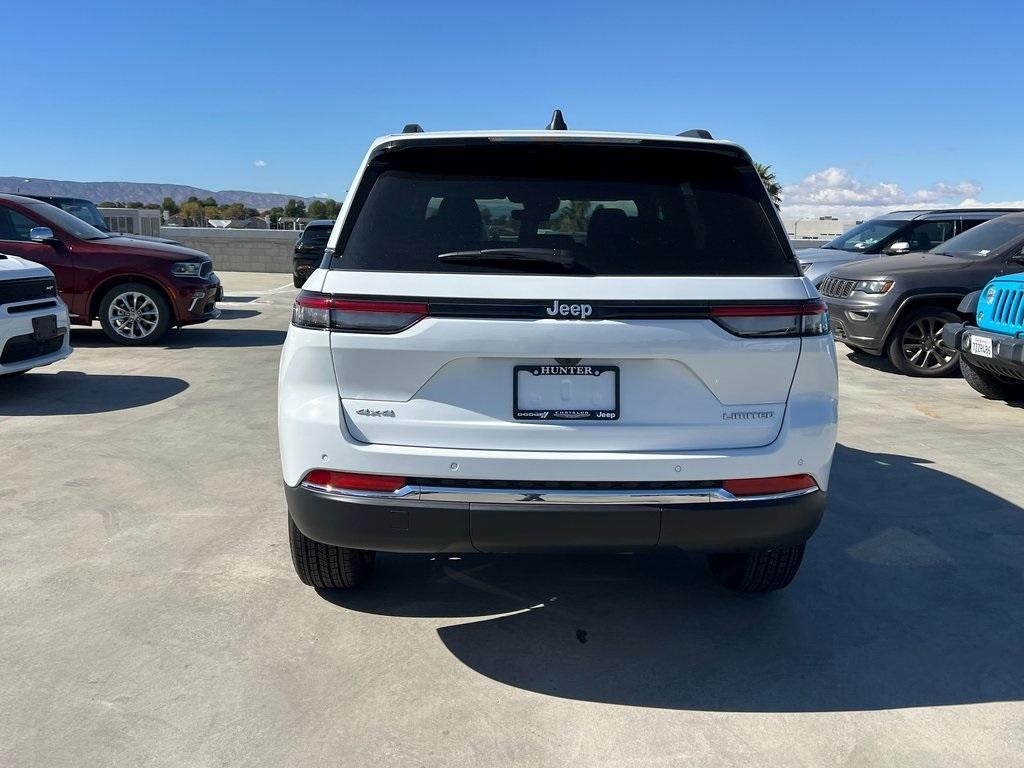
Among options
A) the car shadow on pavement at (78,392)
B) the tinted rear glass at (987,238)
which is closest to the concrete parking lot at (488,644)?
the car shadow on pavement at (78,392)

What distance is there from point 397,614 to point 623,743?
3.96ft

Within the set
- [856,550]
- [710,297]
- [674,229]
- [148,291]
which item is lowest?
[856,550]

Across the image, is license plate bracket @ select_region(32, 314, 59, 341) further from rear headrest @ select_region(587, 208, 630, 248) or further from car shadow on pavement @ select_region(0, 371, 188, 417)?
rear headrest @ select_region(587, 208, 630, 248)

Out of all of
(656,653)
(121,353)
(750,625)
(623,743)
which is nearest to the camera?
(623,743)

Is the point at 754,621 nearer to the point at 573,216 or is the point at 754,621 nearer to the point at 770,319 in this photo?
the point at 770,319

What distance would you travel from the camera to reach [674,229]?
3.09 metres

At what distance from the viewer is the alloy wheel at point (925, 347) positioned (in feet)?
32.3

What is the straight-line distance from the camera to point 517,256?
296cm

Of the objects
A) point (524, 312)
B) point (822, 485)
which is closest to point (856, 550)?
point (822, 485)

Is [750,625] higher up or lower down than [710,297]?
lower down

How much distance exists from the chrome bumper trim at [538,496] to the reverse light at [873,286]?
774 centimetres

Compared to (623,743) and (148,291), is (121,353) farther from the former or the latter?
(623,743)

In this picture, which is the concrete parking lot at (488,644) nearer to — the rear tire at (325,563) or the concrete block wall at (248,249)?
the rear tire at (325,563)

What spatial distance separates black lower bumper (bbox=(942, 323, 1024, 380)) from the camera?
7211mm
